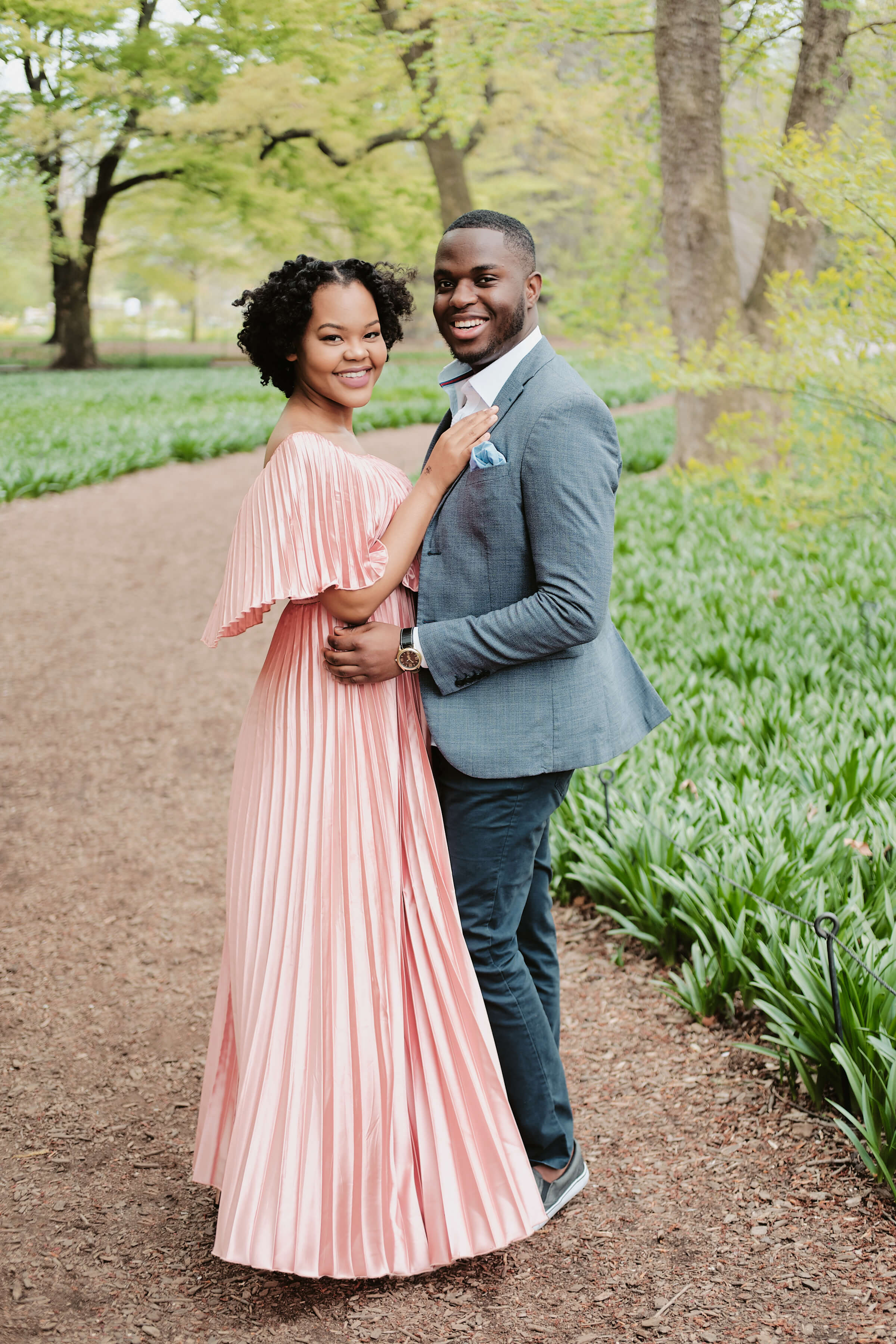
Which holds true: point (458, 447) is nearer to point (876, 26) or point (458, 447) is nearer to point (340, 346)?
point (340, 346)

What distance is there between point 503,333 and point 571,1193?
1.75 meters

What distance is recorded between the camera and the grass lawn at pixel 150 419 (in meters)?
10.9

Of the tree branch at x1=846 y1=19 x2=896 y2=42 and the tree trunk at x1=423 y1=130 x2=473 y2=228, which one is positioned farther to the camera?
the tree trunk at x1=423 y1=130 x2=473 y2=228

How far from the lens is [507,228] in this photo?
1861mm

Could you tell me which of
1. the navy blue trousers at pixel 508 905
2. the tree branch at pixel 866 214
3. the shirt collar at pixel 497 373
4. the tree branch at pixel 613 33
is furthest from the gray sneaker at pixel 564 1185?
the tree branch at pixel 613 33

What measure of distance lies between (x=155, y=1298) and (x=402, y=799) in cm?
106

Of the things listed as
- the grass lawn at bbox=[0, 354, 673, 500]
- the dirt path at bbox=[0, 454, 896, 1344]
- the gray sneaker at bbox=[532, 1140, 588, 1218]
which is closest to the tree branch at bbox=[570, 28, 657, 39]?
the grass lawn at bbox=[0, 354, 673, 500]

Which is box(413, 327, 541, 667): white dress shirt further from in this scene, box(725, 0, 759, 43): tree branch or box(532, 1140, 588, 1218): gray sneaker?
box(725, 0, 759, 43): tree branch

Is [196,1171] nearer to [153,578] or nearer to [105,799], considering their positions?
[105,799]

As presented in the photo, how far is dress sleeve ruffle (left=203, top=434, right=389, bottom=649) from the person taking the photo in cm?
190

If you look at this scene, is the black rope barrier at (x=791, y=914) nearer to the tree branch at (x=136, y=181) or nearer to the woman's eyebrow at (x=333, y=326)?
the woman's eyebrow at (x=333, y=326)

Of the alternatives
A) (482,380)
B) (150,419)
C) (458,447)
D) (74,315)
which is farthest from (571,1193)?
(74,315)

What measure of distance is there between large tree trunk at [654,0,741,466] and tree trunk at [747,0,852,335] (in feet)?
1.43

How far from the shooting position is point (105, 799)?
4.70 meters
